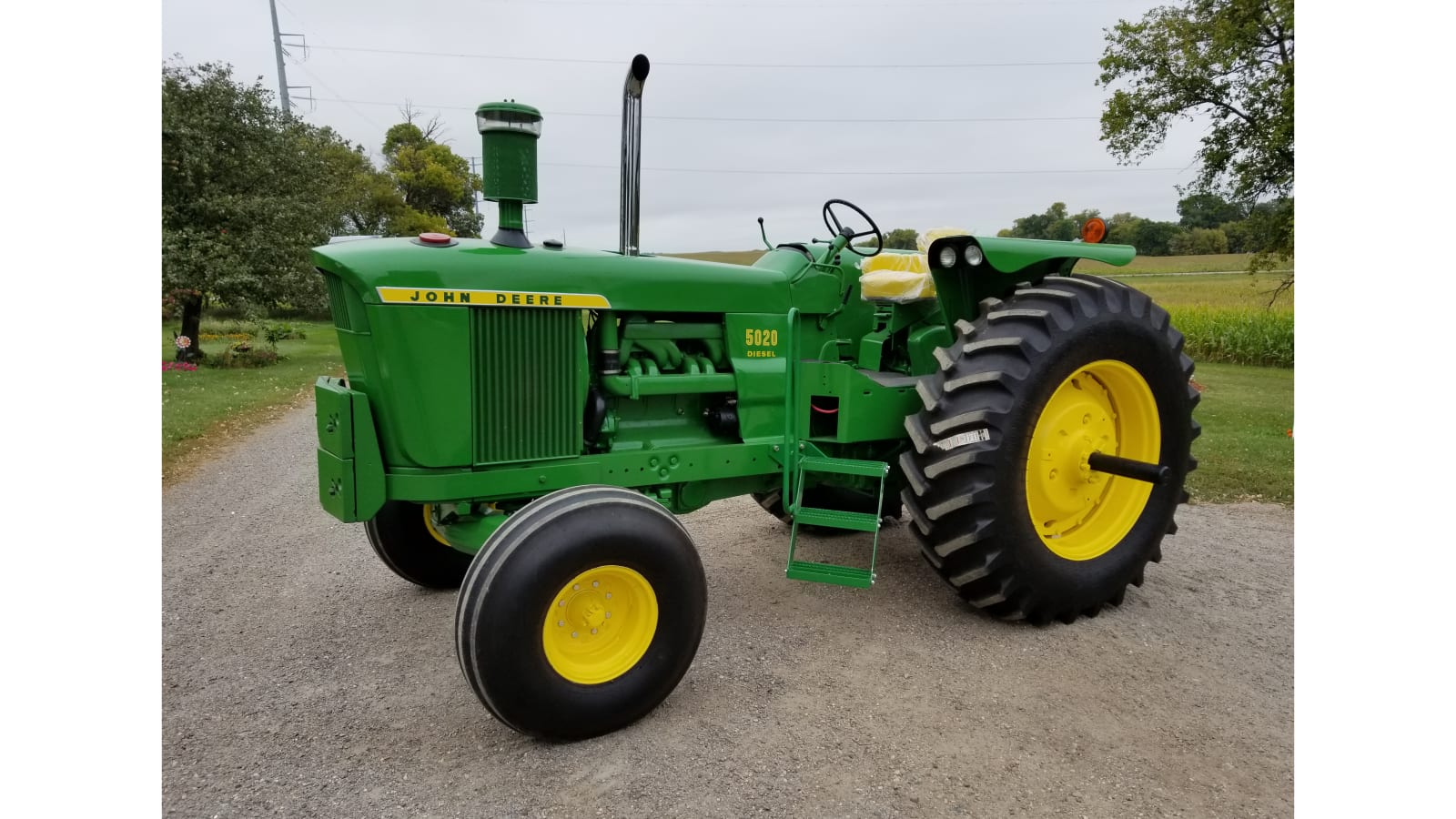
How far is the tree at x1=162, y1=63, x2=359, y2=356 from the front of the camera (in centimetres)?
1423

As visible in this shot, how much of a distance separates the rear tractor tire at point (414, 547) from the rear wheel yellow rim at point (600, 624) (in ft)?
4.30

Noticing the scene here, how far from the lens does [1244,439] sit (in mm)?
8461

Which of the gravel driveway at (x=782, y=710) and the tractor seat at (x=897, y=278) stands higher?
the tractor seat at (x=897, y=278)

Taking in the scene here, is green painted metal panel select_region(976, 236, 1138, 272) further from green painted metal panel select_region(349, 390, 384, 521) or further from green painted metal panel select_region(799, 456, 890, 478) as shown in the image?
green painted metal panel select_region(349, 390, 384, 521)

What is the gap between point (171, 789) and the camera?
262cm

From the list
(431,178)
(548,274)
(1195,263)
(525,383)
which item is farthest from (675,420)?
(431,178)

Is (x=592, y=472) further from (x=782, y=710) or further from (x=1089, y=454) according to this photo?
(x=1089, y=454)

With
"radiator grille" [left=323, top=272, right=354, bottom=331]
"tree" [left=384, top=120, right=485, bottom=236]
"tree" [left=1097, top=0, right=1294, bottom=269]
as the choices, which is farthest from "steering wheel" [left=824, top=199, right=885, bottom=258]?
"tree" [left=384, top=120, right=485, bottom=236]

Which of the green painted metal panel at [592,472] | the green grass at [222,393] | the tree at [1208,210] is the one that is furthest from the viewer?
the tree at [1208,210]

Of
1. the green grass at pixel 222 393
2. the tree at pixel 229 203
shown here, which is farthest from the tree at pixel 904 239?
the tree at pixel 229 203

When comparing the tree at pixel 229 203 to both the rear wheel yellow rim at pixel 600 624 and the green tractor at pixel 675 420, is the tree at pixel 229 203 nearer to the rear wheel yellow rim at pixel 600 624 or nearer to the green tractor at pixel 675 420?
the green tractor at pixel 675 420

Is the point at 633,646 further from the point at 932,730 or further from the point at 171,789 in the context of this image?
the point at 171,789

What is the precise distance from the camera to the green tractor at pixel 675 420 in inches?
115

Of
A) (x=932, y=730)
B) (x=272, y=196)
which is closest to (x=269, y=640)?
(x=932, y=730)
